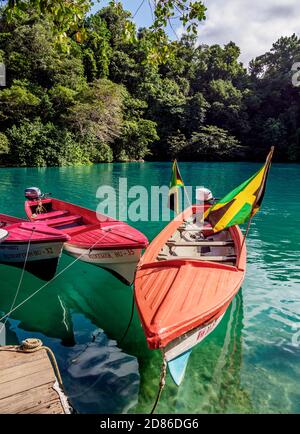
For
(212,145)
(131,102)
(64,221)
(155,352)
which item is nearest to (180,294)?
(155,352)

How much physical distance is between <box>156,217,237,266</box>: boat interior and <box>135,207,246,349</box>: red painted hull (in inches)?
17.0

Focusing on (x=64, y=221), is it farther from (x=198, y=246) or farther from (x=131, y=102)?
(x=131, y=102)

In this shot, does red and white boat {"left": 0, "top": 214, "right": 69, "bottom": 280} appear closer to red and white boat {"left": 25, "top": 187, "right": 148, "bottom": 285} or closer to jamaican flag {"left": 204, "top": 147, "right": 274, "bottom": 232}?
red and white boat {"left": 25, "top": 187, "right": 148, "bottom": 285}

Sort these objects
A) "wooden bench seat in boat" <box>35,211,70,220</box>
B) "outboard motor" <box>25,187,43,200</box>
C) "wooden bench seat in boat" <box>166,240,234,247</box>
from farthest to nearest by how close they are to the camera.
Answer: "outboard motor" <box>25,187,43,200</box> → "wooden bench seat in boat" <box>35,211,70,220</box> → "wooden bench seat in boat" <box>166,240,234,247</box>

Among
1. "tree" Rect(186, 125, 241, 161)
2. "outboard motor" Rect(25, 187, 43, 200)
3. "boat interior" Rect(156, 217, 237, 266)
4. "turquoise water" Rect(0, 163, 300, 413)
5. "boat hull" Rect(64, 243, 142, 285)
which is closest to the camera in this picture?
"turquoise water" Rect(0, 163, 300, 413)

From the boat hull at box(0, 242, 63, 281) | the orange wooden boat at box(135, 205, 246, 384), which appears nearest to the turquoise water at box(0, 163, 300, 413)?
the boat hull at box(0, 242, 63, 281)

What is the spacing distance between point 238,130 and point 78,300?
47.1m

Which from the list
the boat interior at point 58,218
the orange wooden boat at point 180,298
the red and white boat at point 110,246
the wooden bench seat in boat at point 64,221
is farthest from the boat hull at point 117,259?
the wooden bench seat in boat at point 64,221

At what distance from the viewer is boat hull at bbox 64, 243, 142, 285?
6.70 meters

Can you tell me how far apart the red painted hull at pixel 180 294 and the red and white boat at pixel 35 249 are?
2.13 metres

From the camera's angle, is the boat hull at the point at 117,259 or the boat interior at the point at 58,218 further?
the boat interior at the point at 58,218

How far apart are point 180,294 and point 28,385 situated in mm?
2068

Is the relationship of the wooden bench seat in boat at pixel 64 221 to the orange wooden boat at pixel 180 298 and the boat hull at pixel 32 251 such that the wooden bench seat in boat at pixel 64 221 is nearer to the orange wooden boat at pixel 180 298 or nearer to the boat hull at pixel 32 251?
the boat hull at pixel 32 251

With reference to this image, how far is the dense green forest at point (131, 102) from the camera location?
110 feet
